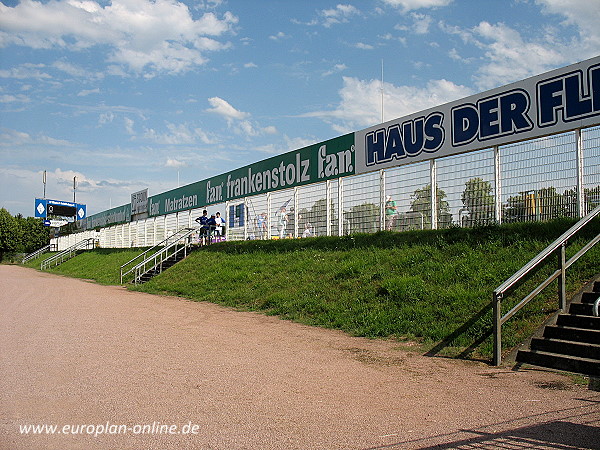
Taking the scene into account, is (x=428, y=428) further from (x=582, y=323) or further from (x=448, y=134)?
(x=448, y=134)

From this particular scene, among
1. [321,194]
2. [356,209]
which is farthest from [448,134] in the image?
[321,194]

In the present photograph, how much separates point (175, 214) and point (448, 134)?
76.3 ft

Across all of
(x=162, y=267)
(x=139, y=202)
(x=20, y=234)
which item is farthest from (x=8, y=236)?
(x=162, y=267)

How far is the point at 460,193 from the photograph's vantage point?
1312cm

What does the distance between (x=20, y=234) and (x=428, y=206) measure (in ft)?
250

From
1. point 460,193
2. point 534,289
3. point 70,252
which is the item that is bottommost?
point 534,289

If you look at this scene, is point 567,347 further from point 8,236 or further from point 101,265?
point 8,236

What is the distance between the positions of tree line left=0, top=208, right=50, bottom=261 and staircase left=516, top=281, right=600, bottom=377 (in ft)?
253

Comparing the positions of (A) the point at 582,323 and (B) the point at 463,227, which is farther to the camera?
(B) the point at 463,227

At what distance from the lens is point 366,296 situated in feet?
37.4

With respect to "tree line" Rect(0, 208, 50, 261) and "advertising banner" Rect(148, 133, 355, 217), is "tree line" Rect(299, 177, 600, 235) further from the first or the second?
"tree line" Rect(0, 208, 50, 261)

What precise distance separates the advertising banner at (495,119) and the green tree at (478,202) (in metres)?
0.89

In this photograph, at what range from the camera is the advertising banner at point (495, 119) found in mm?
10664

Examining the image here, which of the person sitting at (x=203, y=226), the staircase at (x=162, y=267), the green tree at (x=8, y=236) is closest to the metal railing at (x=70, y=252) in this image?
the staircase at (x=162, y=267)
